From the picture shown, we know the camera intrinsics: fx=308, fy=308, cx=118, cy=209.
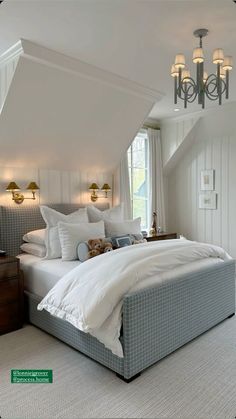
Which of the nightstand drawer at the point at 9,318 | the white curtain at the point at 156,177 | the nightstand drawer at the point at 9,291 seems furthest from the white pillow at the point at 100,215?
the white curtain at the point at 156,177

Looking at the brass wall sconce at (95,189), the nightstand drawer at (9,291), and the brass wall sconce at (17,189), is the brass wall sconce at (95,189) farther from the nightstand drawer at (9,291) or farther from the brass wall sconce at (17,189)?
the nightstand drawer at (9,291)

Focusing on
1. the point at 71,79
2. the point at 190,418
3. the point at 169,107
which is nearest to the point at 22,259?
the point at 71,79

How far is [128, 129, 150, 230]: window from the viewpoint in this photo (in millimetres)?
5543

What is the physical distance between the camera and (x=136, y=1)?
224cm

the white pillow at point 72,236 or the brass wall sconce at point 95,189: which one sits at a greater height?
the brass wall sconce at point 95,189

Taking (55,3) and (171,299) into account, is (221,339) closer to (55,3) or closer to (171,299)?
(171,299)

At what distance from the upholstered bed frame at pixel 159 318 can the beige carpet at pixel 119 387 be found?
10cm

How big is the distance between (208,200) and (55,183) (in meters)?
2.64

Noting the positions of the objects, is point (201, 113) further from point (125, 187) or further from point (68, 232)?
point (68, 232)

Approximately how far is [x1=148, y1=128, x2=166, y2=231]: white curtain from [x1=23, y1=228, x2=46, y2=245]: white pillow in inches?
102

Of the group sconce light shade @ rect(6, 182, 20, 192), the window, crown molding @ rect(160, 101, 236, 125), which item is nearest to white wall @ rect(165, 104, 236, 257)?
crown molding @ rect(160, 101, 236, 125)

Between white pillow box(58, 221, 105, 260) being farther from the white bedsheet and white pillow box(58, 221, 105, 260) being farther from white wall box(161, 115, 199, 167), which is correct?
Result: white wall box(161, 115, 199, 167)

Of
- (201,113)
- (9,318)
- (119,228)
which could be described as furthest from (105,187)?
(9,318)

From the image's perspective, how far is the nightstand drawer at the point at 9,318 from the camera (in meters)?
2.87
